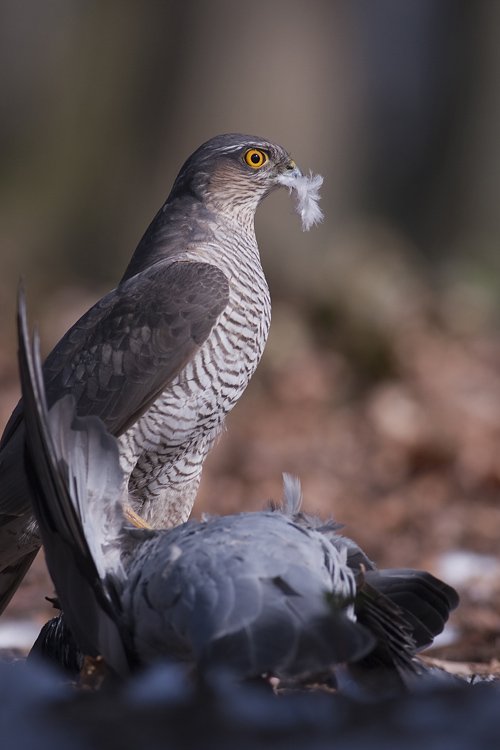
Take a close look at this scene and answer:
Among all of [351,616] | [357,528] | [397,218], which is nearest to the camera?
[351,616]

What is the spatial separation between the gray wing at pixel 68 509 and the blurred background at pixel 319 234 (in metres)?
2.07

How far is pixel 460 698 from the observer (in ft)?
6.16

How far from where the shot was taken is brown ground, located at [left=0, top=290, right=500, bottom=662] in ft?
20.1

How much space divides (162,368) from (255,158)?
106cm

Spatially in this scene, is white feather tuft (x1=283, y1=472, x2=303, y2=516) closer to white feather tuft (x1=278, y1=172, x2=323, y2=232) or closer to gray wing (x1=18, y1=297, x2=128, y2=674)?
gray wing (x1=18, y1=297, x2=128, y2=674)

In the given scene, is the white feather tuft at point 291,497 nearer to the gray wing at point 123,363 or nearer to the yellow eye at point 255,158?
the gray wing at point 123,363

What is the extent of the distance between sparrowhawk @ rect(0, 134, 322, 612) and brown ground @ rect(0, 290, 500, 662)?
1.03 metres

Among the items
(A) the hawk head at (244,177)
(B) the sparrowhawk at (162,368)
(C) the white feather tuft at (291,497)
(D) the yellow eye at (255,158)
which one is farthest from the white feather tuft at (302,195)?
(C) the white feather tuft at (291,497)

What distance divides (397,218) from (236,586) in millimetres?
15365

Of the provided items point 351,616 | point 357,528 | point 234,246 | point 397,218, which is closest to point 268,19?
point 397,218

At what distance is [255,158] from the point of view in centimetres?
499

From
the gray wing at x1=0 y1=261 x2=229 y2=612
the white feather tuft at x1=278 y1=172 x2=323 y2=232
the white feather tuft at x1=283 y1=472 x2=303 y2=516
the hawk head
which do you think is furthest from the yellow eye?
the white feather tuft at x1=283 y1=472 x2=303 y2=516

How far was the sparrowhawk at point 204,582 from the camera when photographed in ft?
8.97

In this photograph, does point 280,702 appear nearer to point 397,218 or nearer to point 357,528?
point 357,528
